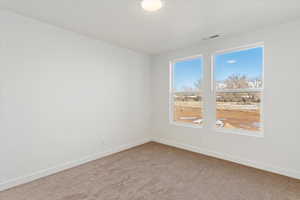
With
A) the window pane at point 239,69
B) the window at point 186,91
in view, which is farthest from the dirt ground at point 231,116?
the window pane at point 239,69

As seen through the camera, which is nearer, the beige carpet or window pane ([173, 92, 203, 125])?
the beige carpet

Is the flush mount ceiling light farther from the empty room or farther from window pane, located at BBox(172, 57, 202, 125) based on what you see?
window pane, located at BBox(172, 57, 202, 125)

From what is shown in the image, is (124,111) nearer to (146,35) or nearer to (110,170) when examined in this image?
(110,170)

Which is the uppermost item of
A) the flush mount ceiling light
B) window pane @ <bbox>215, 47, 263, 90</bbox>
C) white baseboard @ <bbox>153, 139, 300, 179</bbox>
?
the flush mount ceiling light

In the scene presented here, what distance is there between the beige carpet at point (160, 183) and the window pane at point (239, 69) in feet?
5.04

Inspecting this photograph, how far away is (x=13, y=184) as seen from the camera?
2.04 metres

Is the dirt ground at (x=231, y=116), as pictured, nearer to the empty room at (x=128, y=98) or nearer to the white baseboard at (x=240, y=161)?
the empty room at (x=128, y=98)

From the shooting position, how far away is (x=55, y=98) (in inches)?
96.3

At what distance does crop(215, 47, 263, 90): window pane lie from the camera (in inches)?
105

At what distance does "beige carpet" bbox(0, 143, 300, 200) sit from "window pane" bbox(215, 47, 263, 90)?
60.5 inches

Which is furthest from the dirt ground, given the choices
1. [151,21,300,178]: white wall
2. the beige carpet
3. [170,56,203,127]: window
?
the beige carpet

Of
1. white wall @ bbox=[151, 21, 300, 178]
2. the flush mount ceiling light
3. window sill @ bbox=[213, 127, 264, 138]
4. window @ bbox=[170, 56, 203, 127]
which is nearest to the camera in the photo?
the flush mount ceiling light

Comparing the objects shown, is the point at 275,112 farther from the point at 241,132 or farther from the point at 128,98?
the point at 128,98

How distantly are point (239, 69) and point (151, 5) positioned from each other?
6.95 ft
